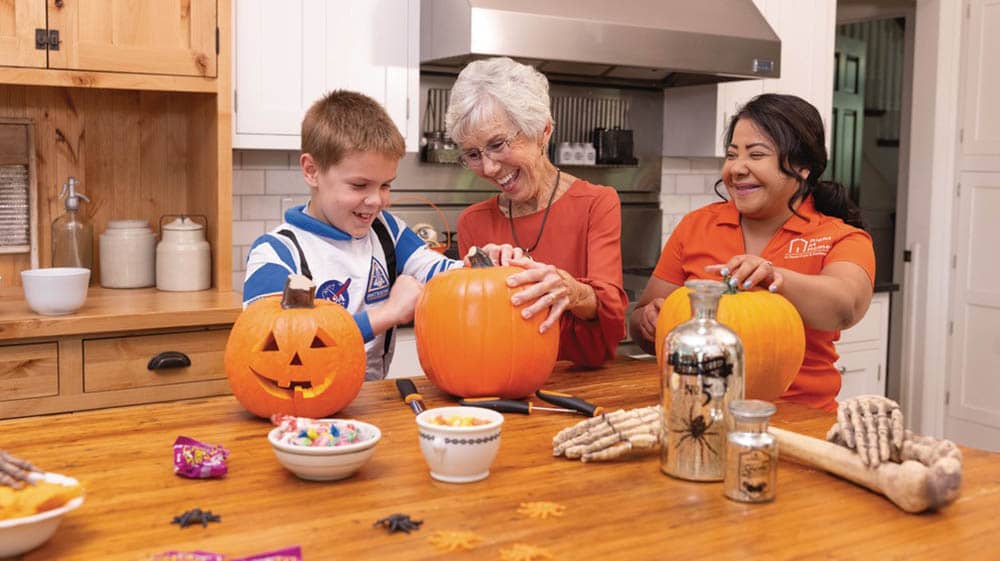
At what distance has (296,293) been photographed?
5.29 feet

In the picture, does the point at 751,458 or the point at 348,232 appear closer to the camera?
the point at 751,458

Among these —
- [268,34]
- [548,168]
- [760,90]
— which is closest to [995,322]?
[760,90]

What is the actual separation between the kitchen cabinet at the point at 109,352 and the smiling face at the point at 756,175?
1540 mm

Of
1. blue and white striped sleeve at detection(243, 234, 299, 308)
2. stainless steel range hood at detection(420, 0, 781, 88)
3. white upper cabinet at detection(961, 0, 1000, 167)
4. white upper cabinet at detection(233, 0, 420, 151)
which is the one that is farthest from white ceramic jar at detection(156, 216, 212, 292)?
white upper cabinet at detection(961, 0, 1000, 167)

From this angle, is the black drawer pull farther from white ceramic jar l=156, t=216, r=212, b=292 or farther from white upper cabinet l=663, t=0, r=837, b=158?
white upper cabinet l=663, t=0, r=837, b=158

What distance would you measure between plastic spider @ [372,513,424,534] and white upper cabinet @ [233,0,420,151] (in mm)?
2398

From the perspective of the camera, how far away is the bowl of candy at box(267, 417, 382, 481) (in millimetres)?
1296

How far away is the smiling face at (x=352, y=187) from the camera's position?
1.99 meters

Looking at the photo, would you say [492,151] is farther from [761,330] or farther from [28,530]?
[28,530]

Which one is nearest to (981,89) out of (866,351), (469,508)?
(866,351)

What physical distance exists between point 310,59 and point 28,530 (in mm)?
2555

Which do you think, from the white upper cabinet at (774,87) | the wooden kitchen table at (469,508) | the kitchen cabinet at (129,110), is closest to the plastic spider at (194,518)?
the wooden kitchen table at (469,508)

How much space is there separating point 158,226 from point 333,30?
94 centimetres

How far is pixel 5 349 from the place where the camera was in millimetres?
2738
